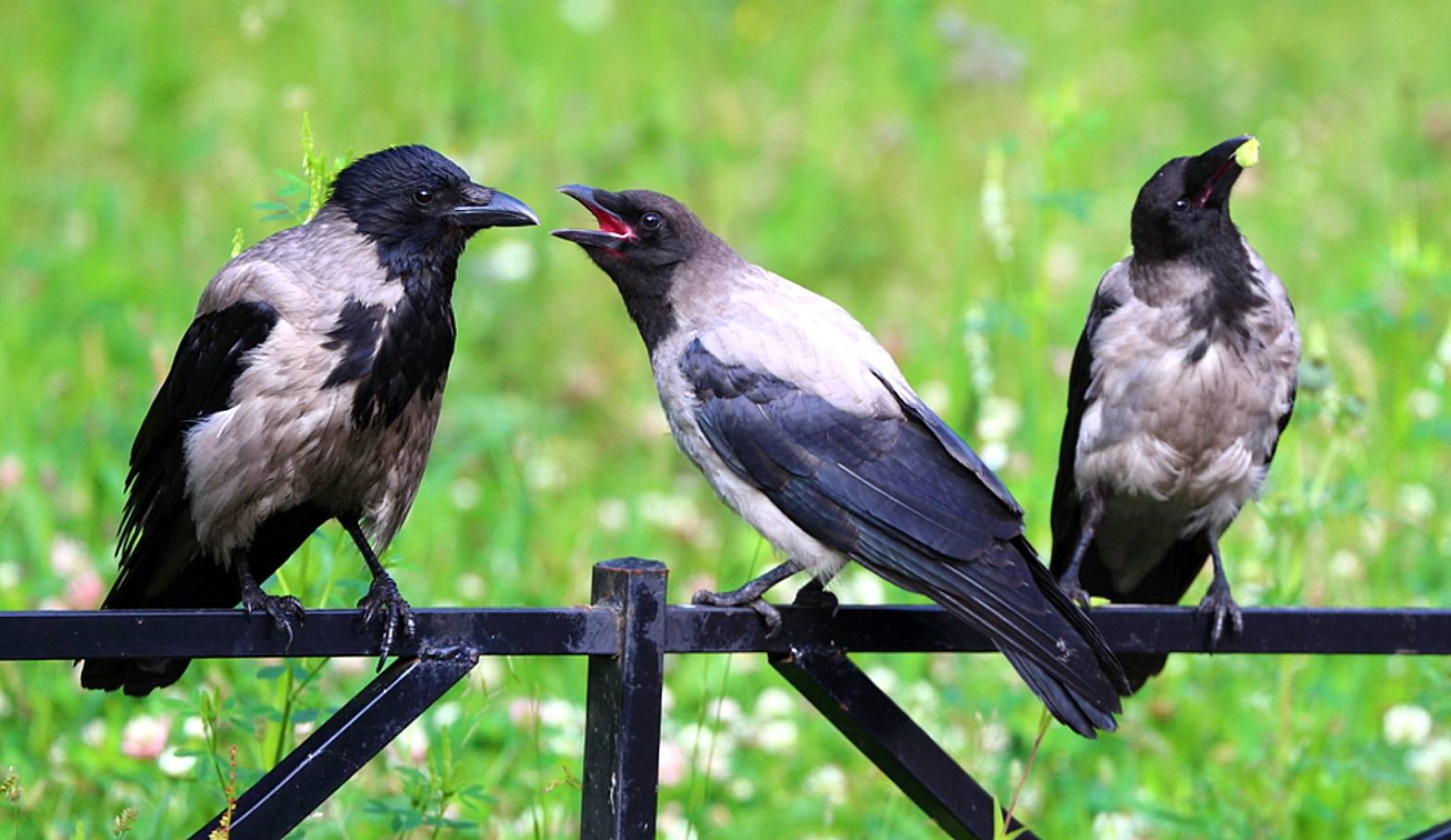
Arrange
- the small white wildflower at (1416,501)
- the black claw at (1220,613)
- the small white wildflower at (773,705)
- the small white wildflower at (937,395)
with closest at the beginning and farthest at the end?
the black claw at (1220,613), the small white wildflower at (773,705), the small white wildflower at (1416,501), the small white wildflower at (937,395)

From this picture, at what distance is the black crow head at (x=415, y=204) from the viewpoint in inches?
118

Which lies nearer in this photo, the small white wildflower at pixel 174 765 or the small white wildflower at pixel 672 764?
the small white wildflower at pixel 174 765

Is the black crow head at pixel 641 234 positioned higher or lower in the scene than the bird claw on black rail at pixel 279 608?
higher

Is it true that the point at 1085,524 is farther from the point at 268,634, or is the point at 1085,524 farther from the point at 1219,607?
the point at 268,634

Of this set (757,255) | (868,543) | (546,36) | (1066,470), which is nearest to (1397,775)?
(1066,470)

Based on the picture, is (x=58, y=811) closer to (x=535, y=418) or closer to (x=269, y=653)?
(x=269, y=653)

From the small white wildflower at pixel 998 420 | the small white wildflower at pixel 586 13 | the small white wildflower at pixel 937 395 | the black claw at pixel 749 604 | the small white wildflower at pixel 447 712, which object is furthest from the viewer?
the small white wildflower at pixel 586 13

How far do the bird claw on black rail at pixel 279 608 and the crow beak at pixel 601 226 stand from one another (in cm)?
78

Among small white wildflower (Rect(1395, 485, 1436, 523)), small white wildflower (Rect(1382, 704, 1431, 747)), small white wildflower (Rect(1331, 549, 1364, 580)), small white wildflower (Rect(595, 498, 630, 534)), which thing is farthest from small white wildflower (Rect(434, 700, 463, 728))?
small white wildflower (Rect(1395, 485, 1436, 523))

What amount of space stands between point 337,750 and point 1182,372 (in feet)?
6.46

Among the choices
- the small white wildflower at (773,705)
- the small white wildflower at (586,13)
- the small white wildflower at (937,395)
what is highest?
the small white wildflower at (586,13)

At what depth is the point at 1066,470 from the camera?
3.73 meters

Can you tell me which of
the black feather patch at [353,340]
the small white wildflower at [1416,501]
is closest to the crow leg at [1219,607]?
the black feather patch at [353,340]

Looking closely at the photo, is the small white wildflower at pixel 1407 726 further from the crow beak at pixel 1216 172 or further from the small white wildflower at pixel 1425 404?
the small white wildflower at pixel 1425 404
